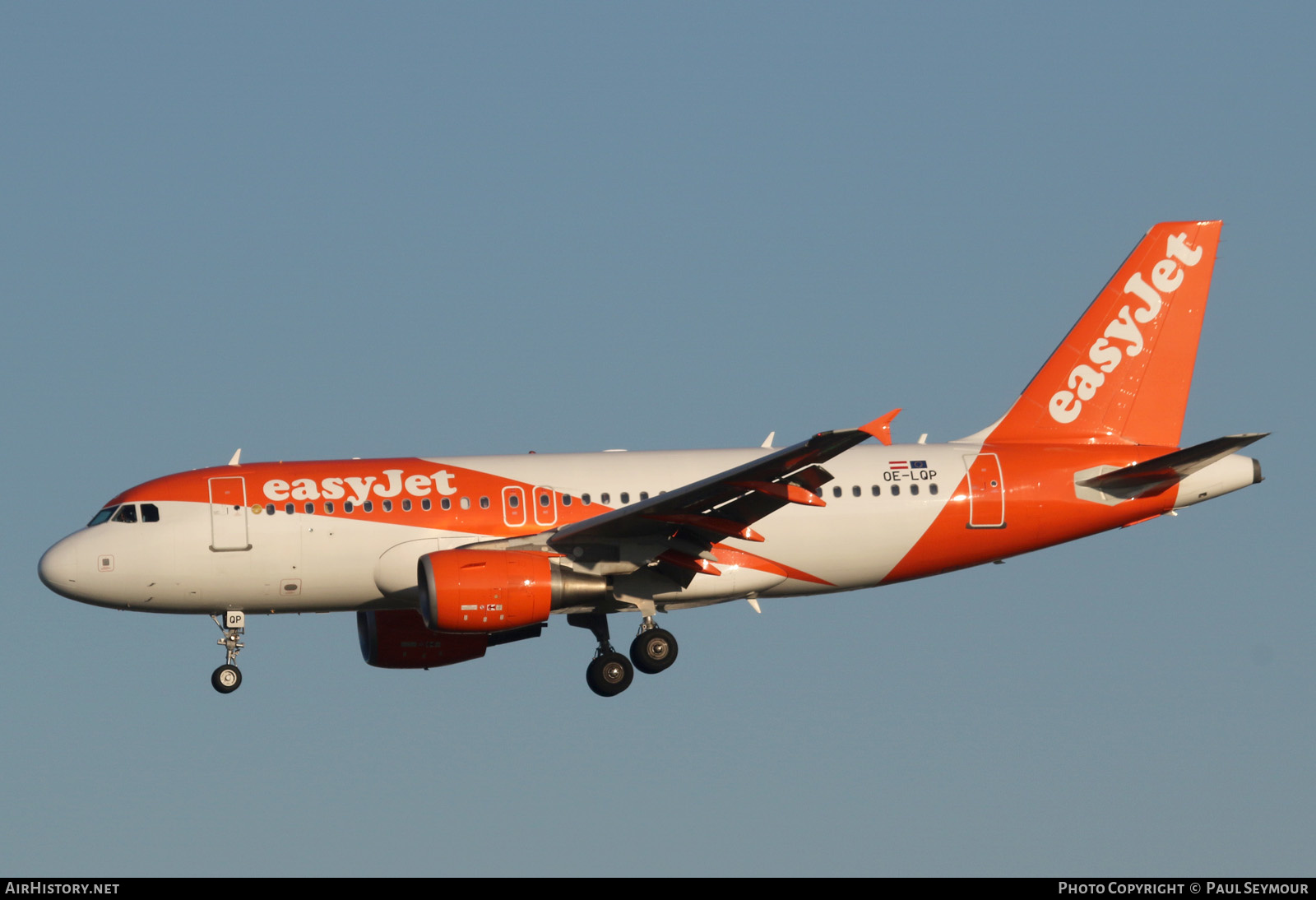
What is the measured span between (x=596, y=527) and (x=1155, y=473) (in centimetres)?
1107

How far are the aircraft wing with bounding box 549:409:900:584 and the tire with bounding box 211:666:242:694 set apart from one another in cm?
673

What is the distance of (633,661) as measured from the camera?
31984mm

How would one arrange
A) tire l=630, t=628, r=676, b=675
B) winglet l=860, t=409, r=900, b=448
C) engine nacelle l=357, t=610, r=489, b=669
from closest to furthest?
winglet l=860, t=409, r=900, b=448, tire l=630, t=628, r=676, b=675, engine nacelle l=357, t=610, r=489, b=669

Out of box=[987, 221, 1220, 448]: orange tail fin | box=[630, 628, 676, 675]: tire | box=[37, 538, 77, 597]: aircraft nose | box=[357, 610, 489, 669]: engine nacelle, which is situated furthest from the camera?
box=[357, 610, 489, 669]: engine nacelle

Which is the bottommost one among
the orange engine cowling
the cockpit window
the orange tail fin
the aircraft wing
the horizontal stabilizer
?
the orange engine cowling

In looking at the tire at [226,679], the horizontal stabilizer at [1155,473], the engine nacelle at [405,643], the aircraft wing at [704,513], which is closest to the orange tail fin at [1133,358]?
the horizontal stabilizer at [1155,473]

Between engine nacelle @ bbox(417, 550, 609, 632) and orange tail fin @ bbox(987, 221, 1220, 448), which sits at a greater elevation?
A: orange tail fin @ bbox(987, 221, 1220, 448)

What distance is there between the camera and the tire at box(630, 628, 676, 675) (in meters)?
31.7

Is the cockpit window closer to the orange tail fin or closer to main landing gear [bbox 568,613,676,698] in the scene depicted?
main landing gear [bbox 568,613,676,698]

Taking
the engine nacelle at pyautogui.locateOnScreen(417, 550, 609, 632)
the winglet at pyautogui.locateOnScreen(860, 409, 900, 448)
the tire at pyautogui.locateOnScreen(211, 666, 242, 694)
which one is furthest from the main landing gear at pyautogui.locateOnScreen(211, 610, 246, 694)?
the winglet at pyautogui.locateOnScreen(860, 409, 900, 448)

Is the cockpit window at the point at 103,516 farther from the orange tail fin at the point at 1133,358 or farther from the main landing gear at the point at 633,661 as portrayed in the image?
the orange tail fin at the point at 1133,358

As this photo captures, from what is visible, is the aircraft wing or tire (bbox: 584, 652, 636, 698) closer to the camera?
the aircraft wing

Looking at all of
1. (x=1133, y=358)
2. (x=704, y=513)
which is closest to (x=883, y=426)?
(x=704, y=513)

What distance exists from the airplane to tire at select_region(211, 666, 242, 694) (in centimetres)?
3
